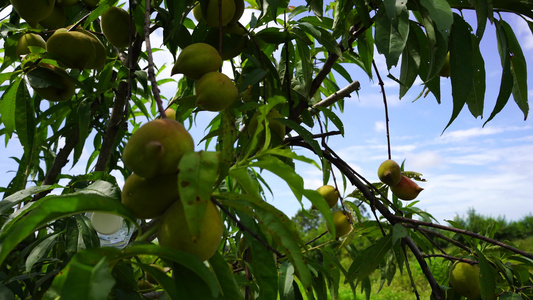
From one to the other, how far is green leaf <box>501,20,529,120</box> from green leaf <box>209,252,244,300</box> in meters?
0.62

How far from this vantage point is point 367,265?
33.8 inches

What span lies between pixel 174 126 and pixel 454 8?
621 mm

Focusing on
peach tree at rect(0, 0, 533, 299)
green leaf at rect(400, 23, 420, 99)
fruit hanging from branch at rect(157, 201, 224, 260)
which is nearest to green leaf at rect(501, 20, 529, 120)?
peach tree at rect(0, 0, 533, 299)

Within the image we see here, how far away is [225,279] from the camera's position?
1.33 feet

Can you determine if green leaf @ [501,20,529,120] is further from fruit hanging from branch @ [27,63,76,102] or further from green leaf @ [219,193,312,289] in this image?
fruit hanging from branch @ [27,63,76,102]

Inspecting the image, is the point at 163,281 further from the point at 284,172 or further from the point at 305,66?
the point at 305,66

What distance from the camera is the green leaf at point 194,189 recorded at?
32cm

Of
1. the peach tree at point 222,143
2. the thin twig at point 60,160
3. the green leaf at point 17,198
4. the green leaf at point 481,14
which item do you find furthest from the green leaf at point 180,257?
the thin twig at point 60,160

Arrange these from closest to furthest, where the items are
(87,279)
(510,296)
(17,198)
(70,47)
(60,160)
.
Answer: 1. (87,279)
2. (17,198)
3. (70,47)
4. (510,296)
5. (60,160)

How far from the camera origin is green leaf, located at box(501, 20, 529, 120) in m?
0.77

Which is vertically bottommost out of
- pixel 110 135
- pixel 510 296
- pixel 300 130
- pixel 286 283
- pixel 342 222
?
pixel 510 296

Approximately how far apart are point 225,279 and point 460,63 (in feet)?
1.60

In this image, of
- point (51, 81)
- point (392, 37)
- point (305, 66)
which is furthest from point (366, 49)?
point (51, 81)

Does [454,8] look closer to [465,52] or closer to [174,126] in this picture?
[465,52]
